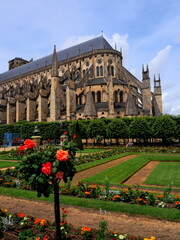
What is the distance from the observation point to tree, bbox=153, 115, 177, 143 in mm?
26125

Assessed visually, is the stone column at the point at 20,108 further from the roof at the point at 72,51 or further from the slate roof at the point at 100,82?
the roof at the point at 72,51

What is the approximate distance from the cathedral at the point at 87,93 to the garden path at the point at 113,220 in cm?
2971

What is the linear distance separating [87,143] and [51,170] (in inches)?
1278

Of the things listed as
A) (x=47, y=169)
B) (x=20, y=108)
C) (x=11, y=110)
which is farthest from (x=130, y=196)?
(x=11, y=110)

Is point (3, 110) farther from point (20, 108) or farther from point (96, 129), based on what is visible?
point (96, 129)

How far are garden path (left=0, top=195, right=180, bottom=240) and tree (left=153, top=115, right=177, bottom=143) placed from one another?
23.5m

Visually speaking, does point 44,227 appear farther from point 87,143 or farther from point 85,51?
point 85,51

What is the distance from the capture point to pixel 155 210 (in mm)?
4852

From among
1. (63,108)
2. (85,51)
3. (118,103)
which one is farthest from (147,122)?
(85,51)

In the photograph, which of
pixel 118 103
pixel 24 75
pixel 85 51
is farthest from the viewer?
pixel 24 75

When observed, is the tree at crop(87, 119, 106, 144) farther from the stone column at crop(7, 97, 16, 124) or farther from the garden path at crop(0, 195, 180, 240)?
the stone column at crop(7, 97, 16, 124)

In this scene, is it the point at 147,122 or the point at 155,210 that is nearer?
the point at 155,210

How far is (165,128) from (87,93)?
765 inches

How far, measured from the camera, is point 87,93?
4053cm
